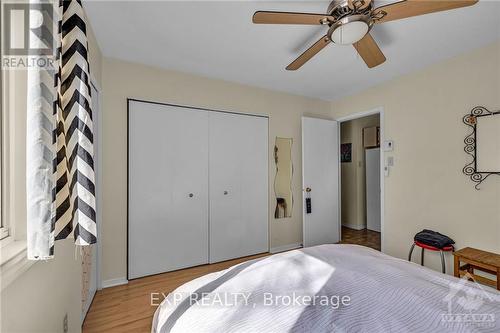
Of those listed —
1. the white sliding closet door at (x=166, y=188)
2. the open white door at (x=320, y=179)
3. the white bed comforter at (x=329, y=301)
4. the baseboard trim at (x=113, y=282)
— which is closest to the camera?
the white bed comforter at (x=329, y=301)

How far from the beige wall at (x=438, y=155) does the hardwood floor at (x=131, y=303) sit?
253cm

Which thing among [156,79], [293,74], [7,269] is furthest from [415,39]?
[7,269]

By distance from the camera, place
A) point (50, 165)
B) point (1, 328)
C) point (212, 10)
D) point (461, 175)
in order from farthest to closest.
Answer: point (461, 175) → point (212, 10) → point (50, 165) → point (1, 328)

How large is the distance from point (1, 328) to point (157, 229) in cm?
201

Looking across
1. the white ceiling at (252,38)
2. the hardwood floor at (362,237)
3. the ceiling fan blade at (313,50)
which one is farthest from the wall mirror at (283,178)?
the ceiling fan blade at (313,50)

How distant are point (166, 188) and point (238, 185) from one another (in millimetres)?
959

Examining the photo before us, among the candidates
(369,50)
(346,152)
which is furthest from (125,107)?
(346,152)

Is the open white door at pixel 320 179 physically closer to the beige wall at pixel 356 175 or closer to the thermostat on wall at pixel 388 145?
the thermostat on wall at pixel 388 145

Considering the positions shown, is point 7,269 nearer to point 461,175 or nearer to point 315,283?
point 315,283

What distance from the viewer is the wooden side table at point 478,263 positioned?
6.27ft

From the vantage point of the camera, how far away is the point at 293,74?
297cm

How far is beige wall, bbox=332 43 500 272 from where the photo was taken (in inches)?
88.0

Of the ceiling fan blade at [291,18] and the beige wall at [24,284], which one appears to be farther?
the ceiling fan blade at [291,18]

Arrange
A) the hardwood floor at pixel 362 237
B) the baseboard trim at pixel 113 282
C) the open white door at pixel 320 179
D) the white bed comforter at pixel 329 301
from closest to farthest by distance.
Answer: the white bed comforter at pixel 329 301
the baseboard trim at pixel 113 282
the open white door at pixel 320 179
the hardwood floor at pixel 362 237
